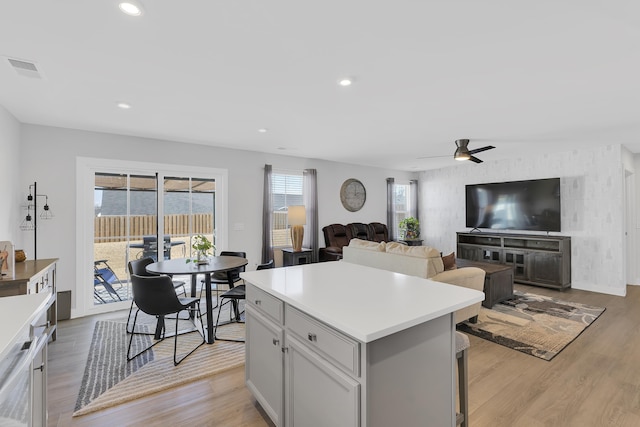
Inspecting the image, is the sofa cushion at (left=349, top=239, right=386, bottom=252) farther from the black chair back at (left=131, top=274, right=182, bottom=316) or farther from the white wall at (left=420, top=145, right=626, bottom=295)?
the white wall at (left=420, top=145, right=626, bottom=295)

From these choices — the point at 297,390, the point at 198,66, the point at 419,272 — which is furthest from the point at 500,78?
the point at 297,390

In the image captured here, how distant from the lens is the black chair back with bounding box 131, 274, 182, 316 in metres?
2.65

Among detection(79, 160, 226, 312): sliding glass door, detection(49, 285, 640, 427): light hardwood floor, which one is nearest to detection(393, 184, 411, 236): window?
detection(79, 160, 226, 312): sliding glass door

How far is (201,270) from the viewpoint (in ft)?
10.1

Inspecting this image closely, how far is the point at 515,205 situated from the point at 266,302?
18.9 ft

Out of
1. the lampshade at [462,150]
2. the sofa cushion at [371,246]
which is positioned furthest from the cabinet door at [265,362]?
the lampshade at [462,150]

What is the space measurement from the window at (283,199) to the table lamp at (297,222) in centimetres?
47

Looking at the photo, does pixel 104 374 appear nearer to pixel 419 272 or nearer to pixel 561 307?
pixel 419 272

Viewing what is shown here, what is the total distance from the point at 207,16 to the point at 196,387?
102 inches

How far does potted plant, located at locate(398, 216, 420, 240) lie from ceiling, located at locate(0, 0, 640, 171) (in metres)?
3.60

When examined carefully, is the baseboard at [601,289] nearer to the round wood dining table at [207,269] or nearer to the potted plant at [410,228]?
the potted plant at [410,228]

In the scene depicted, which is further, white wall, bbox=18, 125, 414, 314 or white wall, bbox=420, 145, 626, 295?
white wall, bbox=420, 145, 626, 295

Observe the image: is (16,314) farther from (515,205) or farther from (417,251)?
(515,205)

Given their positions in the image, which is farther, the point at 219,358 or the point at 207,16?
the point at 219,358
